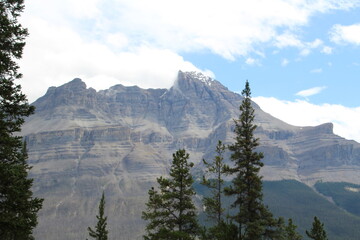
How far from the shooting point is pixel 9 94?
21.0 meters

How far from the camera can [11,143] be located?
2095cm

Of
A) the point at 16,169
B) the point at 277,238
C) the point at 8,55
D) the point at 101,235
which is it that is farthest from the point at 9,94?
the point at 101,235

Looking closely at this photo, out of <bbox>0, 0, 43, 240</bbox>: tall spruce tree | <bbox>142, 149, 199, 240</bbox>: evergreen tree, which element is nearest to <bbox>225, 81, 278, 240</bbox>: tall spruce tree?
<bbox>142, 149, 199, 240</bbox>: evergreen tree

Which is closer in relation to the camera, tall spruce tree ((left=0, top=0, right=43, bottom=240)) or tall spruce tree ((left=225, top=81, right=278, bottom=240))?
tall spruce tree ((left=0, top=0, right=43, bottom=240))

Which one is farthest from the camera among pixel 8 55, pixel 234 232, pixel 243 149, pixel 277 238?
pixel 243 149

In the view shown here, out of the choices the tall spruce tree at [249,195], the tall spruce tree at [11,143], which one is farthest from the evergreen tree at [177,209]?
the tall spruce tree at [11,143]

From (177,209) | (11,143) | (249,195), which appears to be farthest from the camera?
(249,195)

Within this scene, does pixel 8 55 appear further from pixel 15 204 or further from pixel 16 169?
A: pixel 15 204

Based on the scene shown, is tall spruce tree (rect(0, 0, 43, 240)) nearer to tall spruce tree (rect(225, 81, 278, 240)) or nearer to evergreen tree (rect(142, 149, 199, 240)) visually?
evergreen tree (rect(142, 149, 199, 240))

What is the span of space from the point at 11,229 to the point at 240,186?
18.9 meters

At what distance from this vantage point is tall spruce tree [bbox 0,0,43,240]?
19953 millimetres

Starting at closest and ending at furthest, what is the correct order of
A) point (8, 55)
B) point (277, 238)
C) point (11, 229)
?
point (11, 229) → point (8, 55) → point (277, 238)

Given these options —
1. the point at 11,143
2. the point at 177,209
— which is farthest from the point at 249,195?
the point at 11,143

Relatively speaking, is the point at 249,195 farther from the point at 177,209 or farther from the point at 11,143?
the point at 11,143
